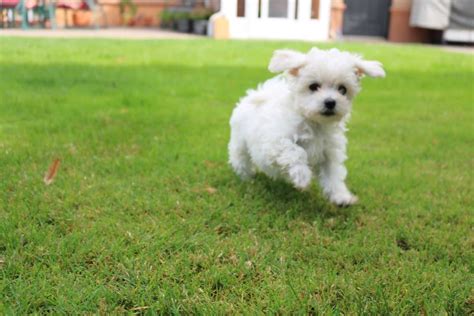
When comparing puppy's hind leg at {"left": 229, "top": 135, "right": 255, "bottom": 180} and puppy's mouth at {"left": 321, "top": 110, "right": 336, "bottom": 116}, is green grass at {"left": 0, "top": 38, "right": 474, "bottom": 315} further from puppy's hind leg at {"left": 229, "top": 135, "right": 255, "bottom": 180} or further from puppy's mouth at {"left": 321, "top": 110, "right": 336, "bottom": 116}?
puppy's mouth at {"left": 321, "top": 110, "right": 336, "bottom": 116}

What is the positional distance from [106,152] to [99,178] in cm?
70

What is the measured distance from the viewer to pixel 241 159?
14.8ft

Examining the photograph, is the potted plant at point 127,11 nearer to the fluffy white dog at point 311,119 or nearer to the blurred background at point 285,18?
the blurred background at point 285,18

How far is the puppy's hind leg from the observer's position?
449 centimetres

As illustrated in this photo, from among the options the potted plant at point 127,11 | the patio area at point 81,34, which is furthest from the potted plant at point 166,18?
the patio area at point 81,34

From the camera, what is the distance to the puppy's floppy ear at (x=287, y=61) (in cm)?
389

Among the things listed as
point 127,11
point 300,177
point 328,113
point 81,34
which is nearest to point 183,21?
point 127,11

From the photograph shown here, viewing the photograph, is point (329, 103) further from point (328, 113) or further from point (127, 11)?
point (127, 11)

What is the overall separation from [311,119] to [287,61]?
0.45 meters

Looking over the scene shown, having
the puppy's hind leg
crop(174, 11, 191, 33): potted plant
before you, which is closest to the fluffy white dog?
the puppy's hind leg

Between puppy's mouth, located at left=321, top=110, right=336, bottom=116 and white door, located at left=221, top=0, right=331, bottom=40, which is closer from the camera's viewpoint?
puppy's mouth, located at left=321, top=110, right=336, bottom=116

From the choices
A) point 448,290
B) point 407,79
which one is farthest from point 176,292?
point 407,79

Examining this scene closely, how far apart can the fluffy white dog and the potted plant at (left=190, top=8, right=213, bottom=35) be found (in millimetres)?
15181

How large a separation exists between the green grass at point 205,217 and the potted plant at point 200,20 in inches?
475
